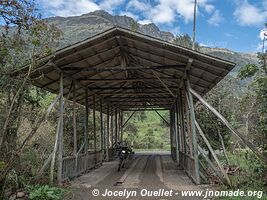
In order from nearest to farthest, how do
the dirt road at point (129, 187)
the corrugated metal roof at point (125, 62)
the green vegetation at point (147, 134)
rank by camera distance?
the dirt road at point (129, 187), the corrugated metal roof at point (125, 62), the green vegetation at point (147, 134)

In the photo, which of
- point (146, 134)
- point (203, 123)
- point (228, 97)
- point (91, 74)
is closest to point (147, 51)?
point (91, 74)

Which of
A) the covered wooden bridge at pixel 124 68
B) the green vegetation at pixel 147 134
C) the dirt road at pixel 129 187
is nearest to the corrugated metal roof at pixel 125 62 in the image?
the covered wooden bridge at pixel 124 68

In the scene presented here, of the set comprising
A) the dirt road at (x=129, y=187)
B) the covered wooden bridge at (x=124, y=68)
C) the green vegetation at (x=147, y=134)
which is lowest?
the dirt road at (x=129, y=187)

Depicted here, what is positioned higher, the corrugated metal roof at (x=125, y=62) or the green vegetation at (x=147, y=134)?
the corrugated metal roof at (x=125, y=62)

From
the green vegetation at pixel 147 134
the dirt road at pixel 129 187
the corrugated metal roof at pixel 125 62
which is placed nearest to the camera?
the dirt road at pixel 129 187

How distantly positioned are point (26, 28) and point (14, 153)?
243 centimetres

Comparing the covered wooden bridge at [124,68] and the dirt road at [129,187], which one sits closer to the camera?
the dirt road at [129,187]

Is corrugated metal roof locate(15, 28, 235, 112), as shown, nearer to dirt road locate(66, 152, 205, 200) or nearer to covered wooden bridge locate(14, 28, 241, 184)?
covered wooden bridge locate(14, 28, 241, 184)

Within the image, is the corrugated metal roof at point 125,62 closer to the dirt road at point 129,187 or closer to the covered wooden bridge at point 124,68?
the covered wooden bridge at point 124,68

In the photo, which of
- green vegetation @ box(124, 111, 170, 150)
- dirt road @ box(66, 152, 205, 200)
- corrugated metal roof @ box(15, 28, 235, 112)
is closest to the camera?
dirt road @ box(66, 152, 205, 200)

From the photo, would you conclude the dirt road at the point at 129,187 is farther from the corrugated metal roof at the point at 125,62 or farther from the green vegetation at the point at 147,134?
the green vegetation at the point at 147,134

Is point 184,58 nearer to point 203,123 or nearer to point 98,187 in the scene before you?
point 98,187

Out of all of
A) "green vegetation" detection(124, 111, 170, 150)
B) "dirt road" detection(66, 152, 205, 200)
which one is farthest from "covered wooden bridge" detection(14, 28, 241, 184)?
"green vegetation" detection(124, 111, 170, 150)

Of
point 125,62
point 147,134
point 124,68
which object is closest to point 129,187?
point 124,68
